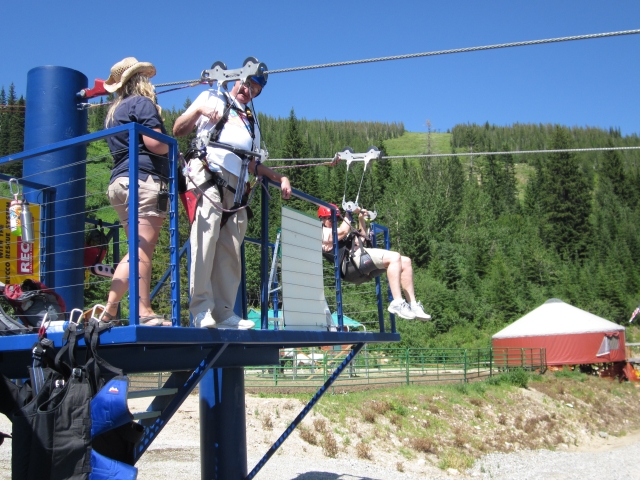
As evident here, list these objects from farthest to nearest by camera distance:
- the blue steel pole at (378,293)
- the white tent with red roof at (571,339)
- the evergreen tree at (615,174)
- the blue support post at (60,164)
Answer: the evergreen tree at (615,174)
the white tent with red roof at (571,339)
the blue steel pole at (378,293)
the blue support post at (60,164)

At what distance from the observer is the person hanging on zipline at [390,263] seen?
7.44 meters

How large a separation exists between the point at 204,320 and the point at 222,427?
8.11 feet

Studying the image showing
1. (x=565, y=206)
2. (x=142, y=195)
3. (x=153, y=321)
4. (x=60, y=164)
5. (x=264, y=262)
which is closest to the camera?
(x=153, y=321)

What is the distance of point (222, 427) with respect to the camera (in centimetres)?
666

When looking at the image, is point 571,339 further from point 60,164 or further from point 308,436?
point 60,164

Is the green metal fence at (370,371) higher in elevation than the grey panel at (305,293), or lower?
lower

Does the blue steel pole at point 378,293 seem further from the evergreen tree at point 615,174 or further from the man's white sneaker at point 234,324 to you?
the evergreen tree at point 615,174

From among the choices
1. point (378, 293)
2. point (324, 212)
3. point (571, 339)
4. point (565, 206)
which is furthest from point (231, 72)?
point (565, 206)

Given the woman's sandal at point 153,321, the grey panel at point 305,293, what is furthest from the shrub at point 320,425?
the woman's sandal at point 153,321

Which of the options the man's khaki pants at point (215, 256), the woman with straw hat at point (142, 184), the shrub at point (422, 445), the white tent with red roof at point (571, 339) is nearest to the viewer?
the woman with straw hat at point (142, 184)

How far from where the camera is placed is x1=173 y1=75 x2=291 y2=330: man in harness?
4.76m

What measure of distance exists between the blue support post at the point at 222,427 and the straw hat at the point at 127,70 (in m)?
3.03

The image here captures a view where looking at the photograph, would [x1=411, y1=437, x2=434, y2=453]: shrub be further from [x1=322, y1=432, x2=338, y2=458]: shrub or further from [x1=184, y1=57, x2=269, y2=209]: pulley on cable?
[x1=184, y1=57, x2=269, y2=209]: pulley on cable

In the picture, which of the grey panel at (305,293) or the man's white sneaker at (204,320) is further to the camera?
the grey panel at (305,293)
